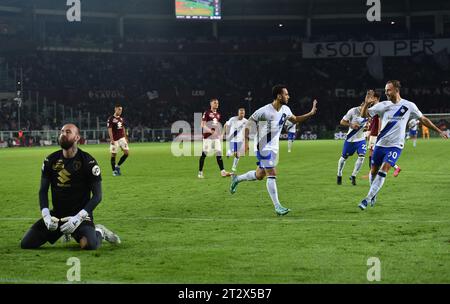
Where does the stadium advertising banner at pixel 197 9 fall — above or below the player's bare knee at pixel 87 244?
above

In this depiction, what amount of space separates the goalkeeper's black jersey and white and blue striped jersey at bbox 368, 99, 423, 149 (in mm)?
6516

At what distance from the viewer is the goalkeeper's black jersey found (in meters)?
9.53

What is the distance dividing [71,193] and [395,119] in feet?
22.9

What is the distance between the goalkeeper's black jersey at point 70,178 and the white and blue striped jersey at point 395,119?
652 cm

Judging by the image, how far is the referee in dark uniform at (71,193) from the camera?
30.9 feet

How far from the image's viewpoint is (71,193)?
378 inches

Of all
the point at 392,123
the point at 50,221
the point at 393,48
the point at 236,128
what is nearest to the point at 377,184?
the point at 392,123

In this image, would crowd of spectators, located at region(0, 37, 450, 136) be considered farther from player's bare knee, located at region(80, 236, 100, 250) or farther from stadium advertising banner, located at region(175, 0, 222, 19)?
player's bare knee, located at region(80, 236, 100, 250)

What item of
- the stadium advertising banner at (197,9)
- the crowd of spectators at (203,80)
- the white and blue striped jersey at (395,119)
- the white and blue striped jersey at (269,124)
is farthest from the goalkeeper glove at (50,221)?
the stadium advertising banner at (197,9)

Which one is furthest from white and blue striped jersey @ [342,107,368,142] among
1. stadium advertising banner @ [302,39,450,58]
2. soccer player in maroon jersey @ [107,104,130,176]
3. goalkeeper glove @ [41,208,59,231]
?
stadium advertising banner @ [302,39,450,58]

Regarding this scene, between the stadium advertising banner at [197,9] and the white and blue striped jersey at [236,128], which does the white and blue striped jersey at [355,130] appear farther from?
the stadium advertising banner at [197,9]

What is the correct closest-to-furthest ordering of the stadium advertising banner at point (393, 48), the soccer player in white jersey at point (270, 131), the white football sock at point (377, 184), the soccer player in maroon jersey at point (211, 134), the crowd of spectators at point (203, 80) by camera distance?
the soccer player in white jersey at point (270, 131) → the white football sock at point (377, 184) → the soccer player in maroon jersey at point (211, 134) → the crowd of spectators at point (203, 80) → the stadium advertising banner at point (393, 48)

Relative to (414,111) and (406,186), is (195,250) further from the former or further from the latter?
(406,186)

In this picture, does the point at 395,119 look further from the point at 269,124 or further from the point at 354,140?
the point at 354,140
